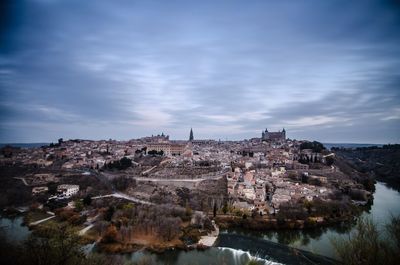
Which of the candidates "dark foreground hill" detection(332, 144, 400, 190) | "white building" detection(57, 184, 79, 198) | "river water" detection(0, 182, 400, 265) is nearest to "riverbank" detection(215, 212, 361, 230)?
"river water" detection(0, 182, 400, 265)

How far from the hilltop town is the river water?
1.76ft

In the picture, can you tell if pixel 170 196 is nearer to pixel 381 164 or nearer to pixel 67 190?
pixel 67 190

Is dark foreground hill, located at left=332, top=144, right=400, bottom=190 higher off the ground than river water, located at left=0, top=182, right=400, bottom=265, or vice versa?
dark foreground hill, located at left=332, top=144, right=400, bottom=190

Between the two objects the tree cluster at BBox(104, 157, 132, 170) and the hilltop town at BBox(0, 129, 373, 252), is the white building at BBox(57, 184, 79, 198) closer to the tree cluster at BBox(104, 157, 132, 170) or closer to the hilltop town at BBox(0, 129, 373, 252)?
the hilltop town at BBox(0, 129, 373, 252)

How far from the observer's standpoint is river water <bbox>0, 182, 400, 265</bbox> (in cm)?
892

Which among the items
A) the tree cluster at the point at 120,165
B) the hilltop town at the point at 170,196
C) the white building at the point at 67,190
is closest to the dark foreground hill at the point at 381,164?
the hilltop town at the point at 170,196

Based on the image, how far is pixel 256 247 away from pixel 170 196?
6.43 metres

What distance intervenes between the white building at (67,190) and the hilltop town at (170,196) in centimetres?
7

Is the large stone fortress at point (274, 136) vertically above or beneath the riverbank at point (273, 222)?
above

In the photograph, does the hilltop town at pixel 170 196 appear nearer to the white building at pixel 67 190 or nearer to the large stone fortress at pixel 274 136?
the white building at pixel 67 190

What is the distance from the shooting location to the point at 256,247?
997cm

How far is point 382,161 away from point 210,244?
29.4 metres

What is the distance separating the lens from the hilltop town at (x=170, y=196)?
1126cm

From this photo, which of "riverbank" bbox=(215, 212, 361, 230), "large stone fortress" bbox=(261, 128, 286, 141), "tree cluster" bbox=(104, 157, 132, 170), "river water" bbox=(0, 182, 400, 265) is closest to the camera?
"river water" bbox=(0, 182, 400, 265)
